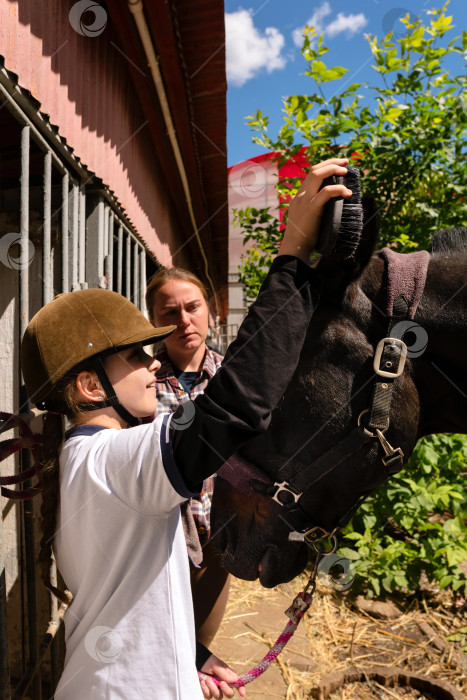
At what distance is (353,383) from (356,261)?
12.2 inches

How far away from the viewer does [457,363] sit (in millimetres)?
1302

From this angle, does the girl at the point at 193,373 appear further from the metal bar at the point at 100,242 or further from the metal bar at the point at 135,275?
the metal bar at the point at 135,275

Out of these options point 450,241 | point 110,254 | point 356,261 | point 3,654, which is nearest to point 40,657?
point 3,654

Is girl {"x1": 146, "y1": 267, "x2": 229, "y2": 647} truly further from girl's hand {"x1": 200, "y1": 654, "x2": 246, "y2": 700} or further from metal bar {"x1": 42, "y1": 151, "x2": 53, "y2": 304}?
metal bar {"x1": 42, "y1": 151, "x2": 53, "y2": 304}

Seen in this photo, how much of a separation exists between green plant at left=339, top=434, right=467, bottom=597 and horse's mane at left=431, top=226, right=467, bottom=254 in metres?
2.10

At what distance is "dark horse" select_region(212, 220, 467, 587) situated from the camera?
1244 mm

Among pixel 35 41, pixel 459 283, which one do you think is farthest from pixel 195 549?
pixel 35 41

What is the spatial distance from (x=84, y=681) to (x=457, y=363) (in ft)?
3.93

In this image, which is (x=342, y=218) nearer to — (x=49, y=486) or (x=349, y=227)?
(x=349, y=227)

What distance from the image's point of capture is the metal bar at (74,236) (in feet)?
6.77

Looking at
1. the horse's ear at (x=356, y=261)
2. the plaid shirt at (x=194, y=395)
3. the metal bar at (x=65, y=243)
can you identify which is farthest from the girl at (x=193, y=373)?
the horse's ear at (x=356, y=261)

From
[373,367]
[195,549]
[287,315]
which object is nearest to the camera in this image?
[287,315]

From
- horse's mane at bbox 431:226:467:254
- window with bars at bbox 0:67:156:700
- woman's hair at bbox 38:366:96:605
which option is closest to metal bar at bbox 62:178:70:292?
window with bars at bbox 0:67:156:700

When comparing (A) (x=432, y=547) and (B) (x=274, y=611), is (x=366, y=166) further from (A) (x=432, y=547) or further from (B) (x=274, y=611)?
(B) (x=274, y=611)
